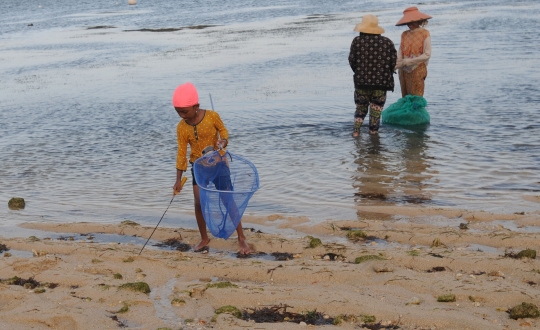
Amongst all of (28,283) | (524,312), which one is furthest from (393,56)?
(28,283)

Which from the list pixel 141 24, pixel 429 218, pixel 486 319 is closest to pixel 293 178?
pixel 429 218

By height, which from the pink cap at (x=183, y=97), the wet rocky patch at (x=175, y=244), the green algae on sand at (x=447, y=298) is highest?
the pink cap at (x=183, y=97)

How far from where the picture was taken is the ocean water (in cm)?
768

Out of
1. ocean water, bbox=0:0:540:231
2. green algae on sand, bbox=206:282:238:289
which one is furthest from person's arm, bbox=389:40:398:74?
green algae on sand, bbox=206:282:238:289

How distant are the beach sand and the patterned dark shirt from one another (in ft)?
11.8

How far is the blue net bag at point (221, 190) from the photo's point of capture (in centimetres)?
549

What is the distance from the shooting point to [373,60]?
958 centimetres

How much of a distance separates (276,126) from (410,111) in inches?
90.6

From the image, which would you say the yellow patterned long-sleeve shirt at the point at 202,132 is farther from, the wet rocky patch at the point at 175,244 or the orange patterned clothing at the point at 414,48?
the orange patterned clothing at the point at 414,48

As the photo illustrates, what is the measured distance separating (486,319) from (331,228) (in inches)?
93.7

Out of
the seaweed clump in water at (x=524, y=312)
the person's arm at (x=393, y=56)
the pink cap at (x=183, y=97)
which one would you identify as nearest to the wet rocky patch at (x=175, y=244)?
the pink cap at (x=183, y=97)

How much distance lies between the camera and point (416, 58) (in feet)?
32.8

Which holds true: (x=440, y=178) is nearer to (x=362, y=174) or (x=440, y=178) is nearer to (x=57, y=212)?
(x=362, y=174)

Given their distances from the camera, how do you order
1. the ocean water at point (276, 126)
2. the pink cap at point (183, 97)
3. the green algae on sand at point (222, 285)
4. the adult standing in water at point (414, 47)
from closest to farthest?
the green algae on sand at point (222, 285), the pink cap at point (183, 97), the ocean water at point (276, 126), the adult standing in water at point (414, 47)
